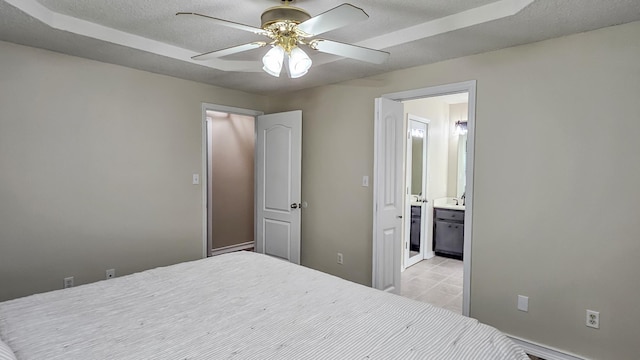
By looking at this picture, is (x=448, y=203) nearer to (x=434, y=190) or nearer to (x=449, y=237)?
(x=434, y=190)

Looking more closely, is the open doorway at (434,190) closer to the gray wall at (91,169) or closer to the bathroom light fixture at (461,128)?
the bathroom light fixture at (461,128)

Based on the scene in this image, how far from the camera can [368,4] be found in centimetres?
205

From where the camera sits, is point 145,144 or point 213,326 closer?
point 213,326

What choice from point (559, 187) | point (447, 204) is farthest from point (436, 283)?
point (559, 187)

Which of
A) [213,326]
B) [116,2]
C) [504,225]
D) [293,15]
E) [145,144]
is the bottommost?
[213,326]

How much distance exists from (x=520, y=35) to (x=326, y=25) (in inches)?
59.4

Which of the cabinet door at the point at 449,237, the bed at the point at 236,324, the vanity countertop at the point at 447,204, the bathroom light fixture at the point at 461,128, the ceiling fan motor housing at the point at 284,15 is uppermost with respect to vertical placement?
the ceiling fan motor housing at the point at 284,15

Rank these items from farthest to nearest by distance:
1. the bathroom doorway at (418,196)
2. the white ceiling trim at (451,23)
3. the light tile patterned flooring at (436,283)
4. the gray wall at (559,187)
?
the bathroom doorway at (418,196) → the light tile patterned flooring at (436,283) → the gray wall at (559,187) → the white ceiling trim at (451,23)

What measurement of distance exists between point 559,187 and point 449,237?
2773 millimetres

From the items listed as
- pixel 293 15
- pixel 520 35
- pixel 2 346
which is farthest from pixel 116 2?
pixel 520 35

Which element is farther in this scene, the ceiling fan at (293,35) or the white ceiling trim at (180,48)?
the white ceiling trim at (180,48)

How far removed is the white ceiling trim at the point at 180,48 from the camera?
202 cm

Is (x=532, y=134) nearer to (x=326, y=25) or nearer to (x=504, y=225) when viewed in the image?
(x=504, y=225)

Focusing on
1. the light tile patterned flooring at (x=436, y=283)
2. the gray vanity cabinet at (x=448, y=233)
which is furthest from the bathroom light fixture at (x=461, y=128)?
the light tile patterned flooring at (x=436, y=283)
